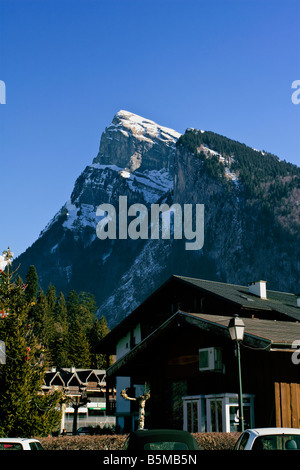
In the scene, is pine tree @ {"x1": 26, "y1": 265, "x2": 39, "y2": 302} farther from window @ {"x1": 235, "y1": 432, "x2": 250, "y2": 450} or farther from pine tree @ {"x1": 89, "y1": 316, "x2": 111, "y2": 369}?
window @ {"x1": 235, "y1": 432, "x2": 250, "y2": 450}

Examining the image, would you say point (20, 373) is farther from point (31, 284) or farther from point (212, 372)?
point (31, 284)

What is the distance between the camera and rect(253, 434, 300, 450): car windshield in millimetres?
8977

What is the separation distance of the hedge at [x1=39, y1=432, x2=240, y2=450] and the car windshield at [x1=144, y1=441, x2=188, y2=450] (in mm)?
5011

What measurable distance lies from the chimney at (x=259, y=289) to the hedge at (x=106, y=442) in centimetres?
2341

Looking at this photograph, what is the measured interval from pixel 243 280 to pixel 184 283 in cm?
13663

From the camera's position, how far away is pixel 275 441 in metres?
9.05

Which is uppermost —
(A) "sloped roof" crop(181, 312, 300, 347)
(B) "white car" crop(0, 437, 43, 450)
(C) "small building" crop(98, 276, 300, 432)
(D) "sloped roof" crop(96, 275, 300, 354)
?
(D) "sloped roof" crop(96, 275, 300, 354)

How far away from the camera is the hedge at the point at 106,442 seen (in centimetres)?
1363

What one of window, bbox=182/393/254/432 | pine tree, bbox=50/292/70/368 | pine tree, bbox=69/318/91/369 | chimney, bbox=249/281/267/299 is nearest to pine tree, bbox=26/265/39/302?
pine tree, bbox=50/292/70/368

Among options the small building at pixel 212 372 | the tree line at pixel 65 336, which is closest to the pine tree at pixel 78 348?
the tree line at pixel 65 336
